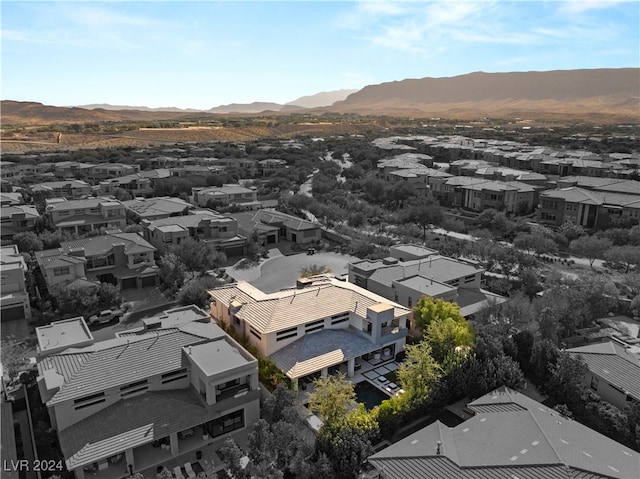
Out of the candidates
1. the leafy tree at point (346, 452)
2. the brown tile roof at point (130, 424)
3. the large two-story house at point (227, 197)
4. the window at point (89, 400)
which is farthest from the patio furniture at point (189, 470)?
the large two-story house at point (227, 197)

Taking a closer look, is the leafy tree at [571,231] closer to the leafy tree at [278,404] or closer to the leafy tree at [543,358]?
the leafy tree at [543,358]

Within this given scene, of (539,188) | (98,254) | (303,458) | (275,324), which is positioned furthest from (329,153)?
(303,458)

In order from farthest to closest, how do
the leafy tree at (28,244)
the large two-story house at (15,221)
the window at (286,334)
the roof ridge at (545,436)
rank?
the large two-story house at (15,221) < the leafy tree at (28,244) < the window at (286,334) < the roof ridge at (545,436)

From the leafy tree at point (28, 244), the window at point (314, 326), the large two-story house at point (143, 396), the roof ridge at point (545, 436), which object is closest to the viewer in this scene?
the roof ridge at point (545, 436)

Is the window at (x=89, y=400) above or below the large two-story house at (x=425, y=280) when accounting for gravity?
above

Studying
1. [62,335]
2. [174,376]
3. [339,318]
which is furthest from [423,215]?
[62,335]

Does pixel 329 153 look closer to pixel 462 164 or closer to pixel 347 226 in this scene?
pixel 462 164
